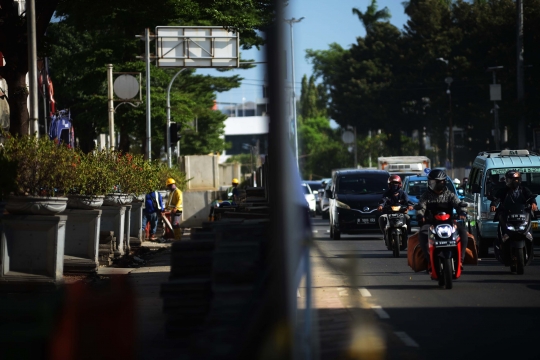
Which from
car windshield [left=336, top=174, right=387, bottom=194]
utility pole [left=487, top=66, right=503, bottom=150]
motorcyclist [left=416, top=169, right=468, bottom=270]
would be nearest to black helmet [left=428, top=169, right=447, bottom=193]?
motorcyclist [left=416, top=169, right=468, bottom=270]

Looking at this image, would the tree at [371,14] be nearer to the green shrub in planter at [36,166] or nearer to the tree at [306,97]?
the tree at [306,97]

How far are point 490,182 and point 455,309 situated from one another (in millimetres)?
9219

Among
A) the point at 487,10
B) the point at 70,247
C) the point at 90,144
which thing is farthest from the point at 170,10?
the point at 487,10

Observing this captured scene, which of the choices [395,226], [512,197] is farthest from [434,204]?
[395,226]

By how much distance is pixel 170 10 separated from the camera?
74.1ft

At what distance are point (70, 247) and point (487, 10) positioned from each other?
139ft

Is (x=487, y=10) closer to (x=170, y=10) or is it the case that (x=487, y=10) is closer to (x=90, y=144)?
(x=90, y=144)

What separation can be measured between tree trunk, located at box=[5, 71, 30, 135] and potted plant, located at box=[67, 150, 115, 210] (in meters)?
1.92

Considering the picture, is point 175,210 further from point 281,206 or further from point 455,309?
point 281,206

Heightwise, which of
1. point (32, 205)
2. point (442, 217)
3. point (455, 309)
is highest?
point (32, 205)

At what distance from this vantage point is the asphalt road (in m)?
8.65

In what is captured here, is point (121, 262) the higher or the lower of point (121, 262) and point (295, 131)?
the lower

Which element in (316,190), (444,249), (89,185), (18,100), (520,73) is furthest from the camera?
(316,190)

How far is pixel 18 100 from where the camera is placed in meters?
19.0
